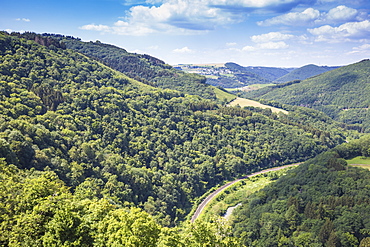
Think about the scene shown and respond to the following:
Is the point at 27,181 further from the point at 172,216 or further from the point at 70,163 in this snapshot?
the point at 172,216

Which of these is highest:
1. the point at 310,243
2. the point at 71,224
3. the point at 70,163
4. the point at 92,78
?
the point at 92,78

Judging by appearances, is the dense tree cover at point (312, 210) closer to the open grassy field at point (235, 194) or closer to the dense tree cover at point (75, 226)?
the open grassy field at point (235, 194)

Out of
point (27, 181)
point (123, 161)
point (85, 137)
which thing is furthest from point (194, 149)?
point (27, 181)

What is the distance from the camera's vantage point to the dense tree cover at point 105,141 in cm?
9112

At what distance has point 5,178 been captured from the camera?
5375cm

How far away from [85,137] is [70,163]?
33084 mm

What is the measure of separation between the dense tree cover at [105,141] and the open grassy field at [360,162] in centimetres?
6004

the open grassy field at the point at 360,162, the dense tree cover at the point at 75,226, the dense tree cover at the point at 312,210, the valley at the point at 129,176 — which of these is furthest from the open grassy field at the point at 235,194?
the dense tree cover at the point at 75,226

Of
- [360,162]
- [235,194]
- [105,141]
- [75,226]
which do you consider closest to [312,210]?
[235,194]

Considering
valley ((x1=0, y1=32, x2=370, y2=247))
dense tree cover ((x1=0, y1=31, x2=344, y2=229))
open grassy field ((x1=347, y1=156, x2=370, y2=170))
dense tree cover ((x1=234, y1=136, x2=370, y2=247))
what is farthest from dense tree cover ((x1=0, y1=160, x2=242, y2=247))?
open grassy field ((x1=347, y1=156, x2=370, y2=170))

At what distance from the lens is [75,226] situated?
40.4 m

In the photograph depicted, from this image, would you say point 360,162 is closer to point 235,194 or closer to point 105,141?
point 235,194

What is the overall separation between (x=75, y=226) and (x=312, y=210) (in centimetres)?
8936

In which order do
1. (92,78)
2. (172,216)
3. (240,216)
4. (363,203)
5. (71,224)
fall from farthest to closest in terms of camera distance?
1. (92,78)
2. (172,216)
3. (240,216)
4. (363,203)
5. (71,224)
